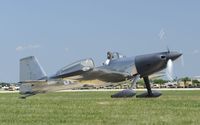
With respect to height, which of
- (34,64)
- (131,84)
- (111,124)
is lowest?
(111,124)

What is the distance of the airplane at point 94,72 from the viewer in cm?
2642

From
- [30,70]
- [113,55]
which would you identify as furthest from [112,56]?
[30,70]

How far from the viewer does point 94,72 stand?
88.6 ft

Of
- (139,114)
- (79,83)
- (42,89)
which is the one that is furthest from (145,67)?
(139,114)

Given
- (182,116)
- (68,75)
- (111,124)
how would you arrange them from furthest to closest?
(68,75)
(182,116)
(111,124)

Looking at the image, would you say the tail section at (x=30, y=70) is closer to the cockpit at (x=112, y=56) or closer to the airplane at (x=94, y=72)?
the airplane at (x=94, y=72)

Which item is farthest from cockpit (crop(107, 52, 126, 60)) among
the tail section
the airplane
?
the tail section

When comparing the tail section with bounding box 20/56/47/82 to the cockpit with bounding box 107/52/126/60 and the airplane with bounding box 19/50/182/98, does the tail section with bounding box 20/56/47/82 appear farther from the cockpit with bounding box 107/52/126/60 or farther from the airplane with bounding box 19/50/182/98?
the cockpit with bounding box 107/52/126/60

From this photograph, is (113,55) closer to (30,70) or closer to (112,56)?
(112,56)

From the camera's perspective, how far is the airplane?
26.4 meters

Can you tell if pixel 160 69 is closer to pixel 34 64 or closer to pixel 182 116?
pixel 34 64

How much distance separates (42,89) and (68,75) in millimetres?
1792

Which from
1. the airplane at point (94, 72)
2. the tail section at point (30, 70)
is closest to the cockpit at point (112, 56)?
the airplane at point (94, 72)

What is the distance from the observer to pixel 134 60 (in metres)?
27.5
